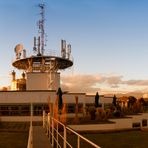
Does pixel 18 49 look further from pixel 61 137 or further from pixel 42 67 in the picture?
pixel 61 137

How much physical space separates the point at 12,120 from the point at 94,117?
1024cm

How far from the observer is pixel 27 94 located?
4281 cm

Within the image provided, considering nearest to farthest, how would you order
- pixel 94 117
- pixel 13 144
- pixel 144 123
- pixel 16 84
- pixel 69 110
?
1. pixel 13 144
2. pixel 94 117
3. pixel 69 110
4. pixel 144 123
5. pixel 16 84

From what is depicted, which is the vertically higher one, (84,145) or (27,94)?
(27,94)

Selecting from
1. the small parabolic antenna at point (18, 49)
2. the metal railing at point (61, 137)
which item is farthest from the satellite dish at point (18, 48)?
the metal railing at point (61, 137)

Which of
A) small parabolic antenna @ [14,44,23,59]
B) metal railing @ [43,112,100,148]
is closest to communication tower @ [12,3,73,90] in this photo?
small parabolic antenna @ [14,44,23,59]

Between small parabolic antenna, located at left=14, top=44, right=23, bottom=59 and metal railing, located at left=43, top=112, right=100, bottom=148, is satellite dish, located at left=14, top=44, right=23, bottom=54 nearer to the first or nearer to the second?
small parabolic antenna, located at left=14, top=44, right=23, bottom=59

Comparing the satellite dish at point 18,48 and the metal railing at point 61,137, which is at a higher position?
the satellite dish at point 18,48

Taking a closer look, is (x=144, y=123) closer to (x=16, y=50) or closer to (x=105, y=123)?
(x=105, y=123)

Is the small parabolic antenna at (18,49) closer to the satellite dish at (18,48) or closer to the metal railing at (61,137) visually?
the satellite dish at (18,48)

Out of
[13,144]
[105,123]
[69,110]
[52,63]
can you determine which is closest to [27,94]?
[69,110]

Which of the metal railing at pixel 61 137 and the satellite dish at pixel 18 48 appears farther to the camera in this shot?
the satellite dish at pixel 18 48

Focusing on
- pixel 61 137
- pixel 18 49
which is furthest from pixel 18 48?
pixel 61 137

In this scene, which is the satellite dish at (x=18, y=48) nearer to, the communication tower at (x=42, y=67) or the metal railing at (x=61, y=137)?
the communication tower at (x=42, y=67)
